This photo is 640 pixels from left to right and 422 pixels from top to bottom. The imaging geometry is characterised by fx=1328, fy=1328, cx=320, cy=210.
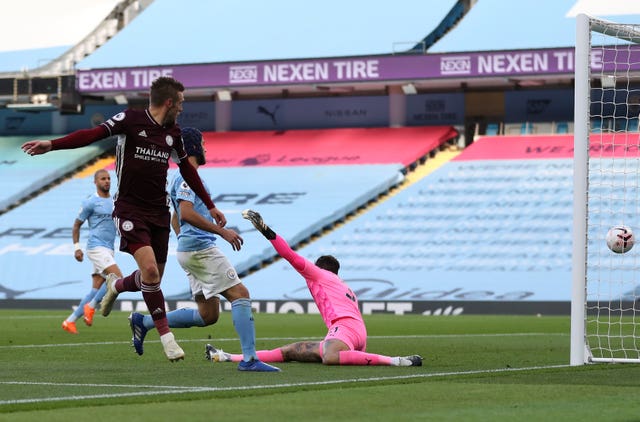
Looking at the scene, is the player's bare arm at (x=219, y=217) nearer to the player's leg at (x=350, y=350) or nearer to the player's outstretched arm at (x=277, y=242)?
the player's outstretched arm at (x=277, y=242)

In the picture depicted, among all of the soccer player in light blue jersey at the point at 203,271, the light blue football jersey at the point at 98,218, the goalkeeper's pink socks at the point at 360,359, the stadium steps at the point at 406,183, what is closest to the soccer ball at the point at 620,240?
the goalkeeper's pink socks at the point at 360,359

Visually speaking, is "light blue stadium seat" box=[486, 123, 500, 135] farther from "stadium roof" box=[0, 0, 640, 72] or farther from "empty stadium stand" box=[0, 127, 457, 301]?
"stadium roof" box=[0, 0, 640, 72]

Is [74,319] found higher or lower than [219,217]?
lower

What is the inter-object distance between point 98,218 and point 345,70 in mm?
19710

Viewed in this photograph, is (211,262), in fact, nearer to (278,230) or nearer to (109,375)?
(109,375)

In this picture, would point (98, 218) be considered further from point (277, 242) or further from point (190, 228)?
point (277, 242)

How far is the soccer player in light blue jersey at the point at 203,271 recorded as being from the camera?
10375 millimetres

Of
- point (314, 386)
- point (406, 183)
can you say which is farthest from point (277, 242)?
point (406, 183)

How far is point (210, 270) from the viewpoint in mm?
11172

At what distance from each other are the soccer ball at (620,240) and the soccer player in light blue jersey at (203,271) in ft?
10.9

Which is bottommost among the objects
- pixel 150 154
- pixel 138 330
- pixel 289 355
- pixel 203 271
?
pixel 289 355

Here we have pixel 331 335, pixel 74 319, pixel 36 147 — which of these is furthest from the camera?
pixel 74 319

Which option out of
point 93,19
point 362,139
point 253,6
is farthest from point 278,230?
point 93,19

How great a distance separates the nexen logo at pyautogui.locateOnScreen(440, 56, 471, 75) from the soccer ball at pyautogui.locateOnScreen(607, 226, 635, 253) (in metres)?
24.1
